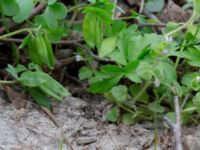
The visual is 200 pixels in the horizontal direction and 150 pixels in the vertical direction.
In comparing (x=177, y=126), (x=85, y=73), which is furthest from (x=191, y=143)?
(x=85, y=73)

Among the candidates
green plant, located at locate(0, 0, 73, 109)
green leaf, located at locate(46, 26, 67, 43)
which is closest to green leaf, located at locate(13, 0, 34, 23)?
green plant, located at locate(0, 0, 73, 109)

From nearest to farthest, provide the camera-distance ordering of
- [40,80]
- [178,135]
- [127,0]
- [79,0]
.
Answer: [178,135], [40,80], [79,0], [127,0]

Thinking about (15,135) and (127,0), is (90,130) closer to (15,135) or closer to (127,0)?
(15,135)

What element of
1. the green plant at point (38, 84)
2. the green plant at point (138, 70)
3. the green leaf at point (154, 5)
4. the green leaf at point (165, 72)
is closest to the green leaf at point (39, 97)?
the green plant at point (38, 84)

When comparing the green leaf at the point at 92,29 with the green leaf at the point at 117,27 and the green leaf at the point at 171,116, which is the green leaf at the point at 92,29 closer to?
the green leaf at the point at 117,27

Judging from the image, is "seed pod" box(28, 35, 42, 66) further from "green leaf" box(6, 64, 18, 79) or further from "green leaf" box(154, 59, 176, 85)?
"green leaf" box(154, 59, 176, 85)

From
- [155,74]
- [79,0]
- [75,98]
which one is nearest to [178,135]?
[155,74]
